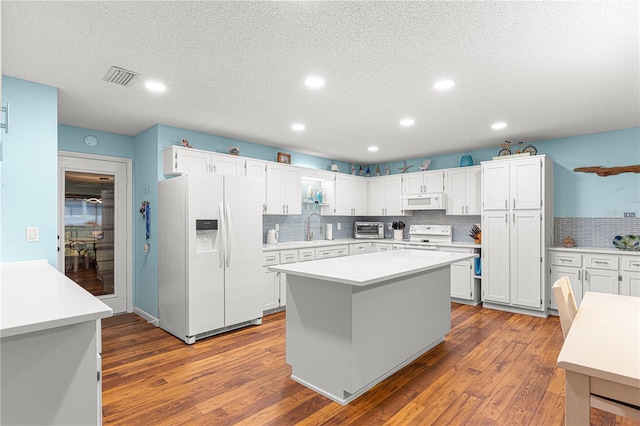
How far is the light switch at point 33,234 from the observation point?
9.09ft

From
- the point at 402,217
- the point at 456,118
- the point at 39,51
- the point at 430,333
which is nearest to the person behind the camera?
the point at 39,51

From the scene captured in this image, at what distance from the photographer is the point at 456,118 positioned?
384cm

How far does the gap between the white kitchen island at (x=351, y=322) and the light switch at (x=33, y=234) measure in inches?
79.0

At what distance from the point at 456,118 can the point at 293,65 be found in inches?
86.6

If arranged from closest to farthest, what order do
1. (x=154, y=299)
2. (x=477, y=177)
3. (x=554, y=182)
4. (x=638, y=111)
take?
(x=638, y=111), (x=154, y=299), (x=554, y=182), (x=477, y=177)

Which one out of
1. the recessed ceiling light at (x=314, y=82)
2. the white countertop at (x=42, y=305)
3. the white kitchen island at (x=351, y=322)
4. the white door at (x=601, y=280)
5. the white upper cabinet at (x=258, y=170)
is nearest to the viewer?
the white countertop at (x=42, y=305)

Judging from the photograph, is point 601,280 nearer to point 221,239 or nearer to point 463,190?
point 463,190

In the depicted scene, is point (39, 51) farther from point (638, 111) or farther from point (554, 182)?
point (554, 182)

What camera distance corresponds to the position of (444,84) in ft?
9.37

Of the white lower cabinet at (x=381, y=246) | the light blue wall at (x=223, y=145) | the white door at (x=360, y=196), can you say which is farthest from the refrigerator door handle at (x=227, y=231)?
the white door at (x=360, y=196)

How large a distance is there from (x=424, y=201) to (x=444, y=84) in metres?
3.27

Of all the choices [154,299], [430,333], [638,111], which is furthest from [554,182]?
[154,299]

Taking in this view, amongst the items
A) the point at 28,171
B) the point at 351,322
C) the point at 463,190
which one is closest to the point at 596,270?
the point at 463,190

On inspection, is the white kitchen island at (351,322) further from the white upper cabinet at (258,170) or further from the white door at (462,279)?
the white door at (462,279)
